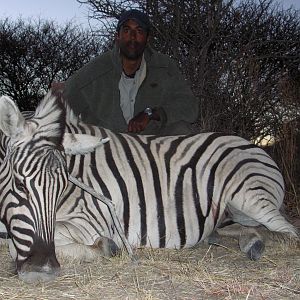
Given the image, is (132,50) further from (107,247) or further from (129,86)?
(107,247)

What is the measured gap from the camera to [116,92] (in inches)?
175

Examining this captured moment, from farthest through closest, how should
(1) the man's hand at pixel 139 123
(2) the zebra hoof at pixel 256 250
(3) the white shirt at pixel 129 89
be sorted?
(3) the white shirt at pixel 129 89 → (1) the man's hand at pixel 139 123 → (2) the zebra hoof at pixel 256 250

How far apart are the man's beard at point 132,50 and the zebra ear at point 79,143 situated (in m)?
1.71

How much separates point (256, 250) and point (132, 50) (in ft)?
6.21

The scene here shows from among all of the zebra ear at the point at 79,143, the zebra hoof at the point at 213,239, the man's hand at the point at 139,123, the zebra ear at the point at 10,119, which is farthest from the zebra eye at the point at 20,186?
the man's hand at the point at 139,123

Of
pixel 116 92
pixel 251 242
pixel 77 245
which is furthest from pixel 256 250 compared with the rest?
pixel 116 92

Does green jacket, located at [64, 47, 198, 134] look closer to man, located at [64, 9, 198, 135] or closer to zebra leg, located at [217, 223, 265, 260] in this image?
A: man, located at [64, 9, 198, 135]

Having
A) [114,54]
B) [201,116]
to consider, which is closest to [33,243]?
[114,54]

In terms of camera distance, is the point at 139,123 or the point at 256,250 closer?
the point at 256,250

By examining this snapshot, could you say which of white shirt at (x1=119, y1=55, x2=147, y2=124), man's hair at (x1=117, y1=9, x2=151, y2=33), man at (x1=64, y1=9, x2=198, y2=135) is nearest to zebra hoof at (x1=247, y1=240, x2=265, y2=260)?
man at (x1=64, y1=9, x2=198, y2=135)

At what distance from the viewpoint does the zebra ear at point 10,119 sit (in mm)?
2461

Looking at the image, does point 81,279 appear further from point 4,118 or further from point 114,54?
point 114,54

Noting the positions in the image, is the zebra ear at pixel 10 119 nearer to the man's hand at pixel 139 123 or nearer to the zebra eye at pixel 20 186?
the zebra eye at pixel 20 186

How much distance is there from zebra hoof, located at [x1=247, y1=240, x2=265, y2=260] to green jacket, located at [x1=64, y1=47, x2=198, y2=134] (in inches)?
54.6
